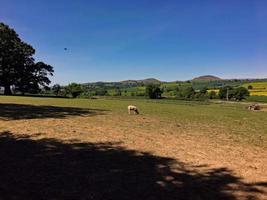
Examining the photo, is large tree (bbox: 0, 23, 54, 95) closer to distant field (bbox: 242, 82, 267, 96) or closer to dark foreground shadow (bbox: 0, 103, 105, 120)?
dark foreground shadow (bbox: 0, 103, 105, 120)

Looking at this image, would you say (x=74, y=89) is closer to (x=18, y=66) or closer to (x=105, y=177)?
(x=18, y=66)

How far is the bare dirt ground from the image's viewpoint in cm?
588

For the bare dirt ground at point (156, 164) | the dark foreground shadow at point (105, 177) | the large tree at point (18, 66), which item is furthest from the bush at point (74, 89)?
the dark foreground shadow at point (105, 177)

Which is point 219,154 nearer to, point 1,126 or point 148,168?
point 148,168

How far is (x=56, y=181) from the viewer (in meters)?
6.32

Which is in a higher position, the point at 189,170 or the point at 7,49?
the point at 7,49

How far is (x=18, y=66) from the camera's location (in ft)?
223

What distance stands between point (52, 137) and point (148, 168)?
4.96m

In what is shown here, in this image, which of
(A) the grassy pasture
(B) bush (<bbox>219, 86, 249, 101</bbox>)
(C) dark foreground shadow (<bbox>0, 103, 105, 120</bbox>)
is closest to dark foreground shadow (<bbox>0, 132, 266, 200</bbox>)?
(A) the grassy pasture

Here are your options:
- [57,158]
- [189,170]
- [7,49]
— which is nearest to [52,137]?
[57,158]

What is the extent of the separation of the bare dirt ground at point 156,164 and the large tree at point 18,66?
190 ft

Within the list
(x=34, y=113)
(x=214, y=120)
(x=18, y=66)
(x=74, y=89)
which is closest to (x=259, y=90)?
(x=74, y=89)

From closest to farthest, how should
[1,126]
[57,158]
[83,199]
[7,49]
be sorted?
[83,199], [57,158], [1,126], [7,49]

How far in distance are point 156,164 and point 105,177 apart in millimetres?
1707
